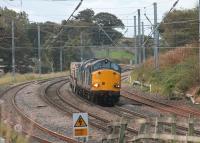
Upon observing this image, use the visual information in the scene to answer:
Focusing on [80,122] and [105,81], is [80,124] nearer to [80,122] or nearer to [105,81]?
[80,122]

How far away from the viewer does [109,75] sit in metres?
35.4

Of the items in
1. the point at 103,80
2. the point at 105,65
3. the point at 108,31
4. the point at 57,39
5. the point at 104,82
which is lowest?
the point at 104,82

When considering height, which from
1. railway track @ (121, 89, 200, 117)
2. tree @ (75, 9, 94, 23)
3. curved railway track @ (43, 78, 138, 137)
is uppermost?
tree @ (75, 9, 94, 23)

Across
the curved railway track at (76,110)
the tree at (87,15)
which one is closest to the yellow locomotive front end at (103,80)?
the curved railway track at (76,110)

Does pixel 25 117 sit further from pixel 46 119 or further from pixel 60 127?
pixel 60 127

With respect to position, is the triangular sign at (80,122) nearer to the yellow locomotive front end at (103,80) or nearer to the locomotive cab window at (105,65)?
the yellow locomotive front end at (103,80)

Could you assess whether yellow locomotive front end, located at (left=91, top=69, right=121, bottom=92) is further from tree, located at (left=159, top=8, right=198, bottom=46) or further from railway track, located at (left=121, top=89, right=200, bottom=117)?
tree, located at (left=159, top=8, right=198, bottom=46)

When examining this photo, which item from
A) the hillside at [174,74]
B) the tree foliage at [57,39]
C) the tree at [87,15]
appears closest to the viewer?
the hillside at [174,74]

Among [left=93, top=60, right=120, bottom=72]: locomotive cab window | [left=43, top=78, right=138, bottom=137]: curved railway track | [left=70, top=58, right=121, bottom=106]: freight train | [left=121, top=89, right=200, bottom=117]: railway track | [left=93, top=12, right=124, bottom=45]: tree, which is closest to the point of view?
[left=43, top=78, right=138, bottom=137]: curved railway track

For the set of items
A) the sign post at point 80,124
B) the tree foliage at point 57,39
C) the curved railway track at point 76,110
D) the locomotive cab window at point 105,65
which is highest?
the tree foliage at point 57,39

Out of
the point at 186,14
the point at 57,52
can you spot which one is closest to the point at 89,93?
the point at 186,14

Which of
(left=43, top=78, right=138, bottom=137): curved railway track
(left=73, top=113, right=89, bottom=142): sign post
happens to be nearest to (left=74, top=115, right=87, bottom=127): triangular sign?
(left=73, top=113, right=89, bottom=142): sign post

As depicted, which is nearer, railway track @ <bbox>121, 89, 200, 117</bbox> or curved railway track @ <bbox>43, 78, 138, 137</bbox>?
curved railway track @ <bbox>43, 78, 138, 137</bbox>

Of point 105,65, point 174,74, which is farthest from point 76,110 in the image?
point 174,74
